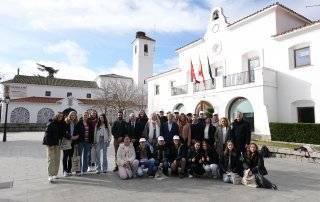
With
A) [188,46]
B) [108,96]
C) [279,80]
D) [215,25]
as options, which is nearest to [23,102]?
[108,96]

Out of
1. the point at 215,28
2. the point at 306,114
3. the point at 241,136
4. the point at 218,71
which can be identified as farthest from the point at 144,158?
the point at 215,28

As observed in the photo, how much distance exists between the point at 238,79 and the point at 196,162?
12769mm

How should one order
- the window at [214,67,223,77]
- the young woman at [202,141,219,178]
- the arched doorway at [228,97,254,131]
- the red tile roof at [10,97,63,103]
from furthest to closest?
the red tile roof at [10,97,63,103], the window at [214,67,223,77], the arched doorway at [228,97,254,131], the young woman at [202,141,219,178]

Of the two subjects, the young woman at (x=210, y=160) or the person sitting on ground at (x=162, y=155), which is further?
the person sitting on ground at (x=162, y=155)

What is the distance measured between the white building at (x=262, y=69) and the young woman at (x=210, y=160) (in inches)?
401

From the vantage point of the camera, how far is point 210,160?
8523 millimetres

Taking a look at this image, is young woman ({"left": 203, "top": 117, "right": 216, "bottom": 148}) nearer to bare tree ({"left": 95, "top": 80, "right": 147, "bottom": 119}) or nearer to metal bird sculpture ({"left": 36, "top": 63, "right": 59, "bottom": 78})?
bare tree ({"left": 95, "top": 80, "right": 147, "bottom": 119})

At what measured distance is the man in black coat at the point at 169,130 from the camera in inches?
363

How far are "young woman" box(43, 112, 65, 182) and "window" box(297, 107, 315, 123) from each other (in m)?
14.8

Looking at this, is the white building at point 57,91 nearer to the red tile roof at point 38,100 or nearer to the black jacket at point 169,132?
the red tile roof at point 38,100

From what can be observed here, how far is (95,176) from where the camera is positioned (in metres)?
8.59

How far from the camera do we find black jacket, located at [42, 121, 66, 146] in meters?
7.98

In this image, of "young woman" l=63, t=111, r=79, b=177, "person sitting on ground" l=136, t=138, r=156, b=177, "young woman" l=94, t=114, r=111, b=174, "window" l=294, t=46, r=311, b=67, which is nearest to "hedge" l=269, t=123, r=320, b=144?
"window" l=294, t=46, r=311, b=67

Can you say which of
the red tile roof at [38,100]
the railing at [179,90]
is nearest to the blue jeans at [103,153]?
the railing at [179,90]
